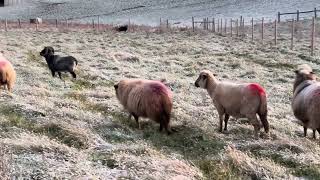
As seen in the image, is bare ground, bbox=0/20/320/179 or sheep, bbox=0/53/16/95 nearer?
bare ground, bbox=0/20/320/179

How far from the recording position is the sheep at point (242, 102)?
10.1m

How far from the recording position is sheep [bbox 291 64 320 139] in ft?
31.9

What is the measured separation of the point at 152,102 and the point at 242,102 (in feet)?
6.03

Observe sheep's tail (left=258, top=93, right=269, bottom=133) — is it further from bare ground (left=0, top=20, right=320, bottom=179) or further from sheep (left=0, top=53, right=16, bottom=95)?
sheep (left=0, top=53, right=16, bottom=95)

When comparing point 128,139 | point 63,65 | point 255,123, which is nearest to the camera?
point 128,139

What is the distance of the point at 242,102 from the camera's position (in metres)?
10.2

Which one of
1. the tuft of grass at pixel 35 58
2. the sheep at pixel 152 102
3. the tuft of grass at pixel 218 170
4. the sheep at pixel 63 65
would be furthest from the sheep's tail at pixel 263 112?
the tuft of grass at pixel 35 58

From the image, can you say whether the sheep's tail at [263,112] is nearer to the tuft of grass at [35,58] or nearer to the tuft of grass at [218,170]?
the tuft of grass at [218,170]

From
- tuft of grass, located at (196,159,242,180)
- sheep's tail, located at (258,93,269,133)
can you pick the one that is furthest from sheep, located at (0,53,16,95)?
tuft of grass, located at (196,159,242,180)

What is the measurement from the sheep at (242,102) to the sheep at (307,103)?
0.77m

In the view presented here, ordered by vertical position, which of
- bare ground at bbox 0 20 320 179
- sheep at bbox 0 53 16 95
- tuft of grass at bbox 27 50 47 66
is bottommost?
tuft of grass at bbox 27 50 47 66

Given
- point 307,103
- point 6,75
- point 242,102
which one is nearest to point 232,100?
point 242,102

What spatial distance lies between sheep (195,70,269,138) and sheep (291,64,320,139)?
2.52ft

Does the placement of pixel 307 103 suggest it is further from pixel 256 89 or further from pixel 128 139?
pixel 128 139
